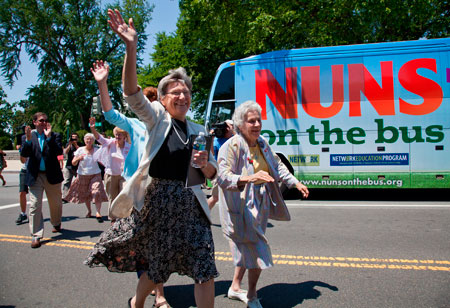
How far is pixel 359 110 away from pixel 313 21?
22.6ft

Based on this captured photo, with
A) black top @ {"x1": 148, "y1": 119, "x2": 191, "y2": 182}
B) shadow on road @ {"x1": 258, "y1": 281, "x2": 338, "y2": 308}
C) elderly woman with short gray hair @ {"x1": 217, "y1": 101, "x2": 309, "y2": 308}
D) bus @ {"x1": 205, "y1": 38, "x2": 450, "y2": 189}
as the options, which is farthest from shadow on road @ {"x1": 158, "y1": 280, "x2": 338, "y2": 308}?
bus @ {"x1": 205, "y1": 38, "x2": 450, "y2": 189}

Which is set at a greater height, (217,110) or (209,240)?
(217,110)

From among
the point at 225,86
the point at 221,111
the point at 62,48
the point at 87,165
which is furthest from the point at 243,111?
the point at 62,48

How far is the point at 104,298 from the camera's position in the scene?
351 centimetres

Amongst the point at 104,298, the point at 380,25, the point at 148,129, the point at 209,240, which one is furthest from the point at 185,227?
the point at 380,25

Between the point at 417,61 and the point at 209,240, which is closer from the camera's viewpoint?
the point at 209,240

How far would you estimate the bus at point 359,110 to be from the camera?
8.23 m

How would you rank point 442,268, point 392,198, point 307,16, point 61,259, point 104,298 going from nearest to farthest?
point 104,298
point 442,268
point 61,259
point 392,198
point 307,16

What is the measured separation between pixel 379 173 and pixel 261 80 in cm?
345

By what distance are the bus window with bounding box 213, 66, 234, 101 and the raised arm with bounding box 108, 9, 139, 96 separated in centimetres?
723

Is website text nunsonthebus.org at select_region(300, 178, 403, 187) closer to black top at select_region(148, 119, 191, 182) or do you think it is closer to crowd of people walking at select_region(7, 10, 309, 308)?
crowd of people walking at select_region(7, 10, 309, 308)

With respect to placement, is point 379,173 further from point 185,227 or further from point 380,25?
point 380,25

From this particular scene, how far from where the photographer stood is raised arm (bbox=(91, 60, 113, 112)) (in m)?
2.49

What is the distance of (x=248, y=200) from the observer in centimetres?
324
